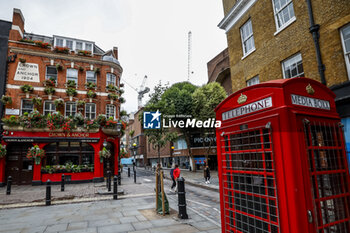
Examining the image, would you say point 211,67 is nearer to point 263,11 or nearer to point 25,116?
point 263,11

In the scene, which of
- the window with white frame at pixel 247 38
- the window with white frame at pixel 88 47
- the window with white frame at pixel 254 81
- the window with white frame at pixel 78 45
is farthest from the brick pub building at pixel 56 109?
the window with white frame at pixel 247 38

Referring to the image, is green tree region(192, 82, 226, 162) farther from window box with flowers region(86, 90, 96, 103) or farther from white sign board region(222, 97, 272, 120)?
white sign board region(222, 97, 272, 120)

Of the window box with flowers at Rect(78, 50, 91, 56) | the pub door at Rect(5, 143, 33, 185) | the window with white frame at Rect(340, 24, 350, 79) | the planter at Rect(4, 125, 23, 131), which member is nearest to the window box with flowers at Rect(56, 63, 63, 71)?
the window box with flowers at Rect(78, 50, 91, 56)

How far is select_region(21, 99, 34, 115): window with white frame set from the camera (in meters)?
19.2

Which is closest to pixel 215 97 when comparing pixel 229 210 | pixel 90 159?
pixel 90 159

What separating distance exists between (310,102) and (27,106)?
73.7 feet

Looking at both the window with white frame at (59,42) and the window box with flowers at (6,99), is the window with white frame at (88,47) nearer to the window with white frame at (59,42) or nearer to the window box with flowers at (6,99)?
the window with white frame at (59,42)

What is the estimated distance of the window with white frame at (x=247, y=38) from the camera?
12219 millimetres

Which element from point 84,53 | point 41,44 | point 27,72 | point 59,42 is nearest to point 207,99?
point 84,53

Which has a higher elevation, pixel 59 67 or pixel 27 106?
pixel 59 67

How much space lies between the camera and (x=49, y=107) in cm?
2005

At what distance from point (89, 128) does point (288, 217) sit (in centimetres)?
1970

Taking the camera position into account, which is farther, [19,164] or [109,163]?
[109,163]

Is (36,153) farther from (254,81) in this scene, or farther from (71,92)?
(254,81)
